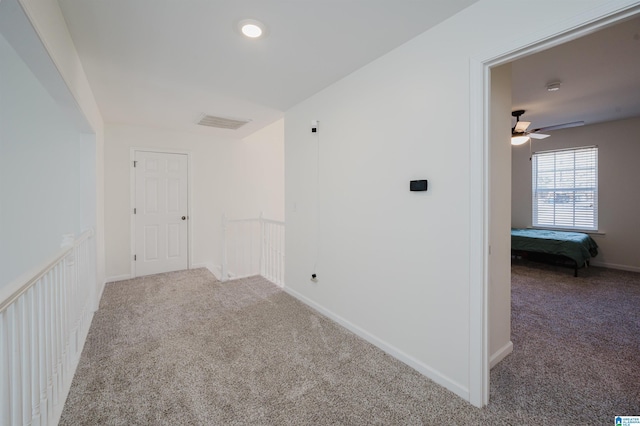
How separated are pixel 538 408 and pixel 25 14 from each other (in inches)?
134

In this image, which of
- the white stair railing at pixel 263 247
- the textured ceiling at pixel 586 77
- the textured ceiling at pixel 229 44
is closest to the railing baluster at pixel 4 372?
the textured ceiling at pixel 229 44

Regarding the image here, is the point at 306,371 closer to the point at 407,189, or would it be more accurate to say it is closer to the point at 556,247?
the point at 407,189

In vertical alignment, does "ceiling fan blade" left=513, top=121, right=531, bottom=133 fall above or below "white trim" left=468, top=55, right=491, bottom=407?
above

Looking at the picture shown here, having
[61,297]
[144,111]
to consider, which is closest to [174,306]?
[61,297]

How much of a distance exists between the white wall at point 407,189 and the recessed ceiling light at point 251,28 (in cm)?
98

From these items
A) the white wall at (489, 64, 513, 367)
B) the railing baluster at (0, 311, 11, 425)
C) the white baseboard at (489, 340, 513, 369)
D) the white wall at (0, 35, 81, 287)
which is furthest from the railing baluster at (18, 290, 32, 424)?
the white baseboard at (489, 340, 513, 369)

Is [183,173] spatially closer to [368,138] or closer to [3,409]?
[368,138]

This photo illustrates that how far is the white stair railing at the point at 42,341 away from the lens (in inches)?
43.4

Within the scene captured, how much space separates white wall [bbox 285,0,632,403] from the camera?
175 cm

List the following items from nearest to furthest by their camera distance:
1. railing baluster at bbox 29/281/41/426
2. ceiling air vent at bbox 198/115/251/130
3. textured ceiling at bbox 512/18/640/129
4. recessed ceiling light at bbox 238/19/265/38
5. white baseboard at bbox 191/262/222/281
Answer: railing baluster at bbox 29/281/41/426 < recessed ceiling light at bbox 238/19/265/38 < textured ceiling at bbox 512/18/640/129 < ceiling air vent at bbox 198/115/251/130 < white baseboard at bbox 191/262/222/281

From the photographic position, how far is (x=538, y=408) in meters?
1.68

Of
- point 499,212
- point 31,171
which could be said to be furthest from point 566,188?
point 31,171

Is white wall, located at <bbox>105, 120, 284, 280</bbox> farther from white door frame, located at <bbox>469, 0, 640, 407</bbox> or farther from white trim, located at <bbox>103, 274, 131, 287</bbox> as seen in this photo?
white door frame, located at <bbox>469, 0, 640, 407</bbox>

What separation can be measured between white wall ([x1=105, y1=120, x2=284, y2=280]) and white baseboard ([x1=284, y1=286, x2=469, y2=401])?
115 inches
